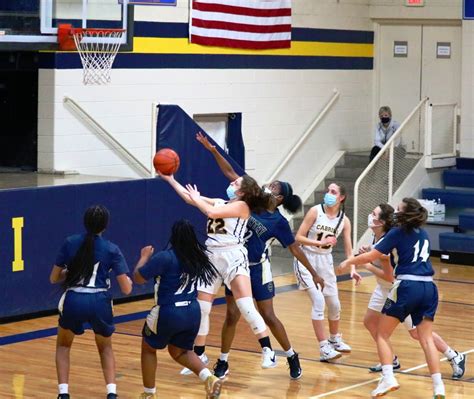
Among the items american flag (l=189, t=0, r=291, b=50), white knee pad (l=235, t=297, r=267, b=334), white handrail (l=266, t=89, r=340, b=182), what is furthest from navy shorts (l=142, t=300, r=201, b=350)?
white handrail (l=266, t=89, r=340, b=182)

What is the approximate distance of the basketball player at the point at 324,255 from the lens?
11.1 metres

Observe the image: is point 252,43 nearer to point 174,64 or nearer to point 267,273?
point 174,64

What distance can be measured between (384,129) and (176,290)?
11.0 metres

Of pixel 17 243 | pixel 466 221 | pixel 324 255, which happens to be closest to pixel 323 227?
pixel 324 255

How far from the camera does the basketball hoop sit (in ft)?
45.8

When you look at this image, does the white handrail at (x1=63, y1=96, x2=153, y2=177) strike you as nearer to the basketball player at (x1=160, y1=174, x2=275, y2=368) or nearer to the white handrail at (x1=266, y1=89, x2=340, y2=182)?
the white handrail at (x1=266, y1=89, x2=340, y2=182)

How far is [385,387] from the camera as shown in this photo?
9602mm

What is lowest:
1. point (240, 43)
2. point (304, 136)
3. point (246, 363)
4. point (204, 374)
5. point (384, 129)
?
point (246, 363)

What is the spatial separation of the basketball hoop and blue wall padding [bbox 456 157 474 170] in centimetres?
677

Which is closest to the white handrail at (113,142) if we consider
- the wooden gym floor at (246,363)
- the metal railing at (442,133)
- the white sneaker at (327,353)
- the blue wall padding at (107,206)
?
the blue wall padding at (107,206)

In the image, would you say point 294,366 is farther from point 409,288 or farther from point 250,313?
point 409,288

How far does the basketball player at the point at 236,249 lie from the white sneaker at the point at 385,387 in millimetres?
1060

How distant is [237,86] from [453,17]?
4.29 meters

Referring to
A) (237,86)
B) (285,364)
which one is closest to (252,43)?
(237,86)
